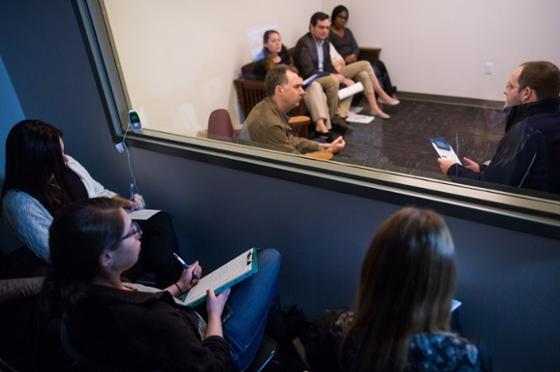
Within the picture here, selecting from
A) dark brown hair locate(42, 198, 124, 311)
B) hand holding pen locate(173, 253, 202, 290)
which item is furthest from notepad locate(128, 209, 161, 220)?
dark brown hair locate(42, 198, 124, 311)

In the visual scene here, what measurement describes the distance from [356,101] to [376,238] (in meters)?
3.67

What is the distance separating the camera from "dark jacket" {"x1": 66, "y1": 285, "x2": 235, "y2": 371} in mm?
913

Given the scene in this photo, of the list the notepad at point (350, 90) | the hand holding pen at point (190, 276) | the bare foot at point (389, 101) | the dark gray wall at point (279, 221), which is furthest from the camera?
the bare foot at point (389, 101)

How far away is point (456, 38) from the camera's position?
4.14 metres

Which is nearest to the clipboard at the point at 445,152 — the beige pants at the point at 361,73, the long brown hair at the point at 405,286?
the long brown hair at the point at 405,286

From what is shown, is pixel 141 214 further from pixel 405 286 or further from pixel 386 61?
pixel 386 61

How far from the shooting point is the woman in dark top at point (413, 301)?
73cm

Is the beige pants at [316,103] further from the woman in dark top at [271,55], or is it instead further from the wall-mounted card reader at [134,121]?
the wall-mounted card reader at [134,121]

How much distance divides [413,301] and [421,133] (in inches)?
109

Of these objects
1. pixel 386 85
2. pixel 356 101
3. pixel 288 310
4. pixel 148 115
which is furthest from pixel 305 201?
pixel 386 85

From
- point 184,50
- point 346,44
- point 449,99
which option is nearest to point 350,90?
point 346,44

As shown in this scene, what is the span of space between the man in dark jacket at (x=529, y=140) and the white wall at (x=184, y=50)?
4.87ft

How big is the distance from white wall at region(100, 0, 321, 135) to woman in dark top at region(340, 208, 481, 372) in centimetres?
156

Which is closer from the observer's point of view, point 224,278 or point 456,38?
point 224,278
